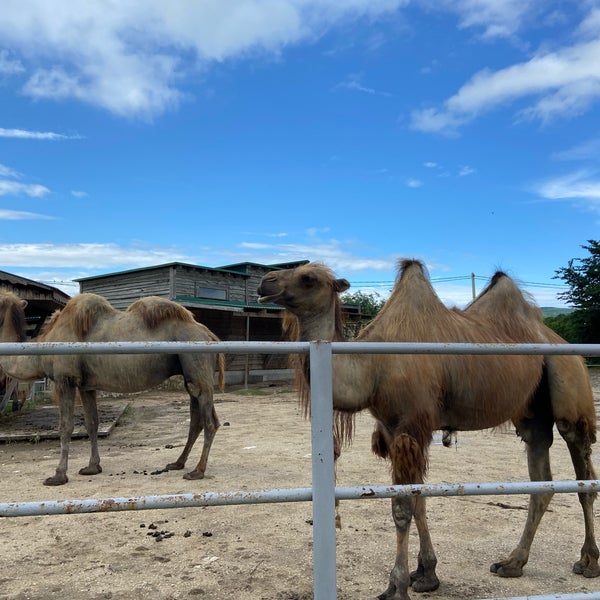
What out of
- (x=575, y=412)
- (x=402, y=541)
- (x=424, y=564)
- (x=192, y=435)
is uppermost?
(x=575, y=412)

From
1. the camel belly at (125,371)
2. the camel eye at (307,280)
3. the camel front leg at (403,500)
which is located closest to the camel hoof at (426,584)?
the camel front leg at (403,500)

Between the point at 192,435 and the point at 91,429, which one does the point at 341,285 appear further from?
the point at 91,429

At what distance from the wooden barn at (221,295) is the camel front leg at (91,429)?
12.6 metres

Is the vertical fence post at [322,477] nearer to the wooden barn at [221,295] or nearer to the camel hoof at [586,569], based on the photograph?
the camel hoof at [586,569]

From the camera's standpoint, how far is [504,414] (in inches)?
140

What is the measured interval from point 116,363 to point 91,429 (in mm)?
915

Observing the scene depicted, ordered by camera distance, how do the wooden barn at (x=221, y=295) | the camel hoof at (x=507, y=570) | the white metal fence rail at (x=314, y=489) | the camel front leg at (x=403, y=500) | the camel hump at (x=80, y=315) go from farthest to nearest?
the wooden barn at (x=221, y=295), the camel hump at (x=80, y=315), the camel hoof at (x=507, y=570), the camel front leg at (x=403, y=500), the white metal fence rail at (x=314, y=489)

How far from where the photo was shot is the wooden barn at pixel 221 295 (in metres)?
21.8

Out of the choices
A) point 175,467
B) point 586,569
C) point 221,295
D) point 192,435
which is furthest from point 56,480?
point 221,295

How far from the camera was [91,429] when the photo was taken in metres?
6.87

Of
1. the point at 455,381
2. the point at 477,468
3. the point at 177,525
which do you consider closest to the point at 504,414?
the point at 455,381

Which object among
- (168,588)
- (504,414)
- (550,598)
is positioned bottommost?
(168,588)

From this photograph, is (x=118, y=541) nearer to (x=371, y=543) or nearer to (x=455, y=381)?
(x=371, y=543)

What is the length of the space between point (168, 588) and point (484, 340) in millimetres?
2596
